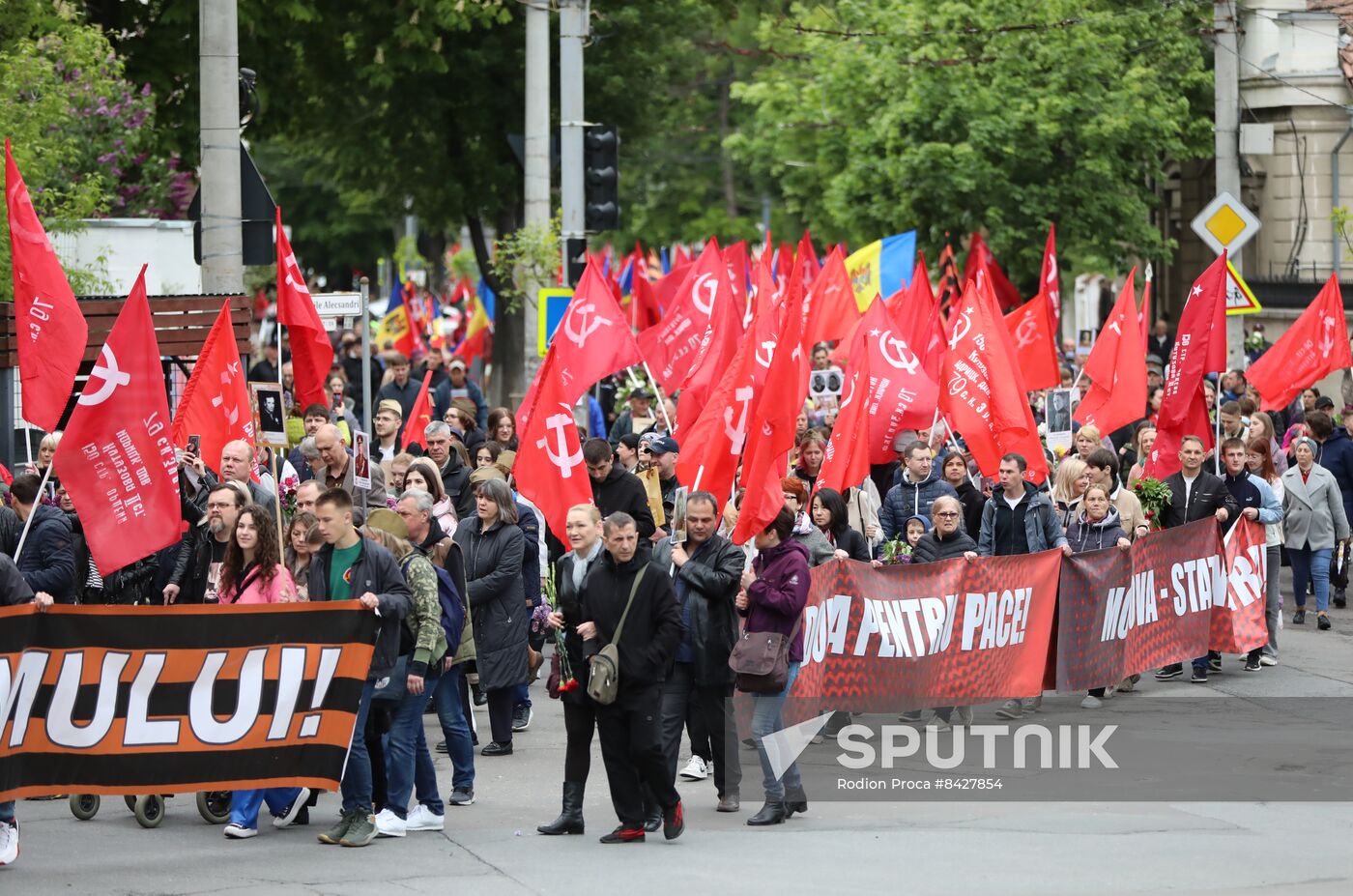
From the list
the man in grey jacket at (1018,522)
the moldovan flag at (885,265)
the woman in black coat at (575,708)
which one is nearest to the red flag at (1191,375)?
the man in grey jacket at (1018,522)

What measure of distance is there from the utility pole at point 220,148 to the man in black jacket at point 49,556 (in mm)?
4177

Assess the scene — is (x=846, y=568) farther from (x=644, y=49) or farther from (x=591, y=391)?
(x=644, y=49)

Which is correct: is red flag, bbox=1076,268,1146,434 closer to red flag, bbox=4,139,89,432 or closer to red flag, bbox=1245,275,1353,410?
red flag, bbox=1245,275,1353,410

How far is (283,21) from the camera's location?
982 inches

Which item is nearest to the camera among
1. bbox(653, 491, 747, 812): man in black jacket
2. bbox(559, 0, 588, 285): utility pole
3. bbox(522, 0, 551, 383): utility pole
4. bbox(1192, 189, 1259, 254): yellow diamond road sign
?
bbox(653, 491, 747, 812): man in black jacket

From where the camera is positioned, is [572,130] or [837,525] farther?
[572,130]

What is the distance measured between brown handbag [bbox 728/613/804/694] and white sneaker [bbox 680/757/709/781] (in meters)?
1.29

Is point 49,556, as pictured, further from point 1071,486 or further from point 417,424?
point 417,424

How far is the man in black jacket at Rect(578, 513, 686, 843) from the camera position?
9.56m

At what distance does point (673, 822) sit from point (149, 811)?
2473 millimetres

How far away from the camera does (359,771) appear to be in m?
9.57

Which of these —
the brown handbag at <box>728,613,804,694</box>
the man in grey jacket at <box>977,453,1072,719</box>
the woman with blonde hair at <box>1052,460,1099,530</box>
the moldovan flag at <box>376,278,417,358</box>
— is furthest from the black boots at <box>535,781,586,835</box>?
the moldovan flag at <box>376,278,417,358</box>

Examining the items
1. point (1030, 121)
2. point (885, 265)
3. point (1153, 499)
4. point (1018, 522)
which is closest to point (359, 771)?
point (1018, 522)

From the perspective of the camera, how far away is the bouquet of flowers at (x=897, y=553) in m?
13.3
